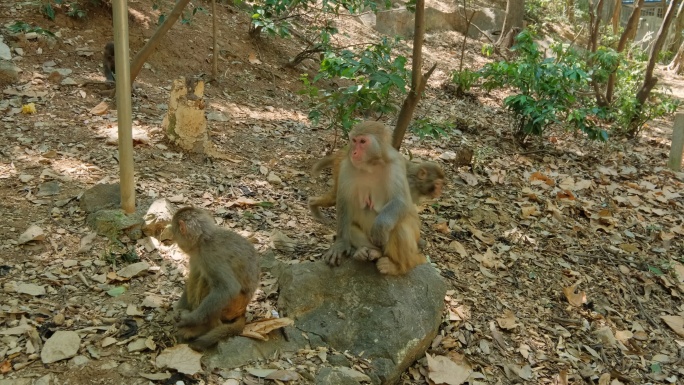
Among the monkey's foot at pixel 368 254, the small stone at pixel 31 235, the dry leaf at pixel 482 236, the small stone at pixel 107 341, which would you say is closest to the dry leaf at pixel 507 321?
the dry leaf at pixel 482 236

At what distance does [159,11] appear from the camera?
9438 millimetres

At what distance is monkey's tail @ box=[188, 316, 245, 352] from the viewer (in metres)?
3.60

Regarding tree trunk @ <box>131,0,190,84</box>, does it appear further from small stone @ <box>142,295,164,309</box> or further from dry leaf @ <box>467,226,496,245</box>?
dry leaf @ <box>467,226,496,245</box>

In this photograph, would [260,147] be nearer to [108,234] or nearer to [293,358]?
[108,234]

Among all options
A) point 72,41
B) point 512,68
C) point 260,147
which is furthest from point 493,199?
point 72,41

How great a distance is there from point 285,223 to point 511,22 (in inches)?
423

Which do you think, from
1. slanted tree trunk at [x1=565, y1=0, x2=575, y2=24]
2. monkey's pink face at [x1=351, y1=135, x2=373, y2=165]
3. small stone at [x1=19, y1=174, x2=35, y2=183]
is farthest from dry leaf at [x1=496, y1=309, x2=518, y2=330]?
slanted tree trunk at [x1=565, y1=0, x2=575, y2=24]

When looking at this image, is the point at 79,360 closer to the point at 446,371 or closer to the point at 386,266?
the point at 386,266

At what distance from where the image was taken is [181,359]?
3537mm

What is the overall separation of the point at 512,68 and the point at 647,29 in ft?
56.8

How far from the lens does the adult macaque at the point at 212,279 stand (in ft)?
11.6

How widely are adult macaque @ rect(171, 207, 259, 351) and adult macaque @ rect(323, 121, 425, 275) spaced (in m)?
0.99

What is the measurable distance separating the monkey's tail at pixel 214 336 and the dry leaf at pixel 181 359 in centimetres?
4

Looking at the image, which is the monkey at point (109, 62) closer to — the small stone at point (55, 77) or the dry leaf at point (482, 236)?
the small stone at point (55, 77)
